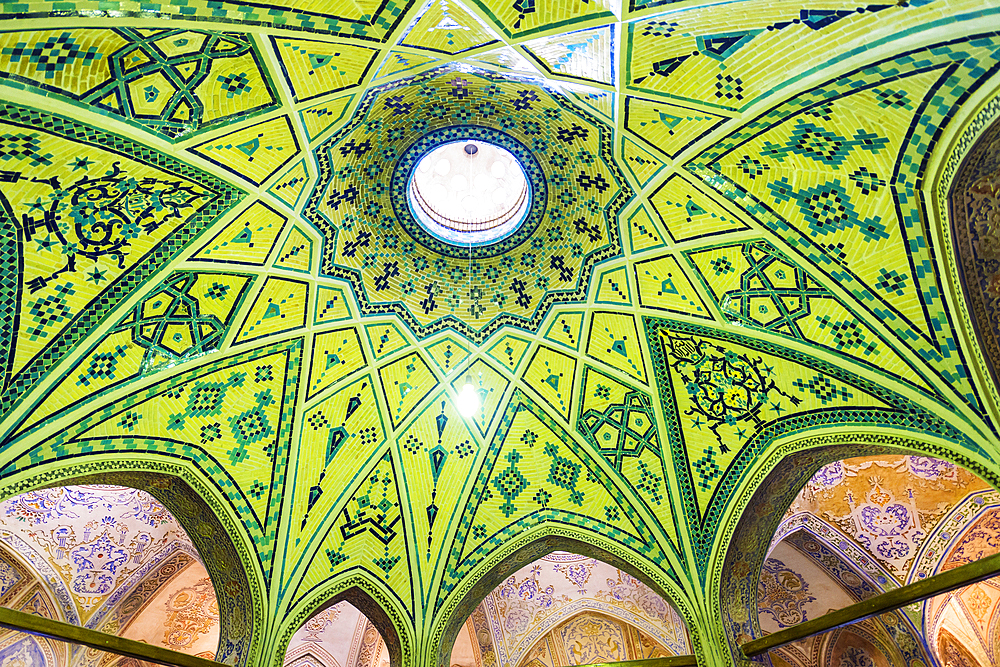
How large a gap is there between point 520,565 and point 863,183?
649 centimetres

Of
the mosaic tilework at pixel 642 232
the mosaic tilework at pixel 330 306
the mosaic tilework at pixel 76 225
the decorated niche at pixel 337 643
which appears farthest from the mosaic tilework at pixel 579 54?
the decorated niche at pixel 337 643

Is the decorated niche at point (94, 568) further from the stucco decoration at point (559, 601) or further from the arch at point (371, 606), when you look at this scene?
the stucco decoration at point (559, 601)

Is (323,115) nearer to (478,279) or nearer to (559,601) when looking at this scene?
(478,279)

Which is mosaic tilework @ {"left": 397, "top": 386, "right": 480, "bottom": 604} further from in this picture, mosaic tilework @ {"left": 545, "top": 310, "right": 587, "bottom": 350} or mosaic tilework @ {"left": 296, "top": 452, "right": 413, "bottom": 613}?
mosaic tilework @ {"left": 545, "top": 310, "right": 587, "bottom": 350}

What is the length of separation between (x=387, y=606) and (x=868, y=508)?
706cm

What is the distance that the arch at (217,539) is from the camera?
24.1ft

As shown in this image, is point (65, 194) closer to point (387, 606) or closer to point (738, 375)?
point (387, 606)

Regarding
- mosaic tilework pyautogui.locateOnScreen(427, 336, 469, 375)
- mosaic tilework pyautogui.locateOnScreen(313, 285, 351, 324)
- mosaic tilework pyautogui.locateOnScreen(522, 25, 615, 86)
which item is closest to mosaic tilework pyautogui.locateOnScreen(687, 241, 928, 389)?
mosaic tilework pyautogui.locateOnScreen(522, 25, 615, 86)

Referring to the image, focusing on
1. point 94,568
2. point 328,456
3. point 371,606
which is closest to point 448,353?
point 328,456

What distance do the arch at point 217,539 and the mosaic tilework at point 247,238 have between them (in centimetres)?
241

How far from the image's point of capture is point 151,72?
5.30 m

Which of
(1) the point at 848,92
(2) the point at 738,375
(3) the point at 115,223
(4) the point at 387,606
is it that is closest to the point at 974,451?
(2) the point at 738,375

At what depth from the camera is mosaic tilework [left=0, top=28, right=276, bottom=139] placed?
4832 mm

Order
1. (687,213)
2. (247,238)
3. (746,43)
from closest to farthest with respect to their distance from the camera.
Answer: (746,43), (247,238), (687,213)
